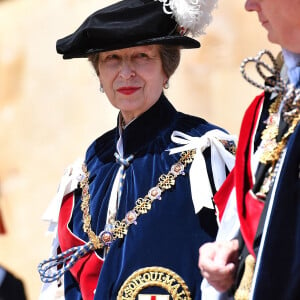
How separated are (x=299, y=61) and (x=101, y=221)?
1140 millimetres

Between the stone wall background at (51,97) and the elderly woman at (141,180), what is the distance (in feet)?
7.32

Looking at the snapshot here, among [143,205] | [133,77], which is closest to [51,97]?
[133,77]

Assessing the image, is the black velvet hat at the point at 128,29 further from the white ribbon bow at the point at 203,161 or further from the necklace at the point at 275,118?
the necklace at the point at 275,118

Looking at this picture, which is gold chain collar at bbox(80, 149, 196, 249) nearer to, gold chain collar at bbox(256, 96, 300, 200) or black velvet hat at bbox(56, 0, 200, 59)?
black velvet hat at bbox(56, 0, 200, 59)

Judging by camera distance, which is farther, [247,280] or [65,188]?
[65,188]

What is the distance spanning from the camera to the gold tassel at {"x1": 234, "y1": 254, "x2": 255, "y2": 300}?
2357mm

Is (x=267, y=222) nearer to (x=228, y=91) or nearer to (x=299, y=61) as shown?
(x=299, y=61)

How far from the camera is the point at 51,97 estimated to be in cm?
630

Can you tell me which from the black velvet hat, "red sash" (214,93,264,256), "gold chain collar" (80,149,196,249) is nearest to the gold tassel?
"red sash" (214,93,264,256)

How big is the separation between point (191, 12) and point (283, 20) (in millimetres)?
997

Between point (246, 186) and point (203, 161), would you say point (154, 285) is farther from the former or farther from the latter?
point (246, 186)

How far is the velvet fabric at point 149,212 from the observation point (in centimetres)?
313

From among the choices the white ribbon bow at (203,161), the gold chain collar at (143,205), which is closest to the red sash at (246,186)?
the white ribbon bow at (203,161)

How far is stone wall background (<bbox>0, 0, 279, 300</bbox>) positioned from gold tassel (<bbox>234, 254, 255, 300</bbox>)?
320cm
